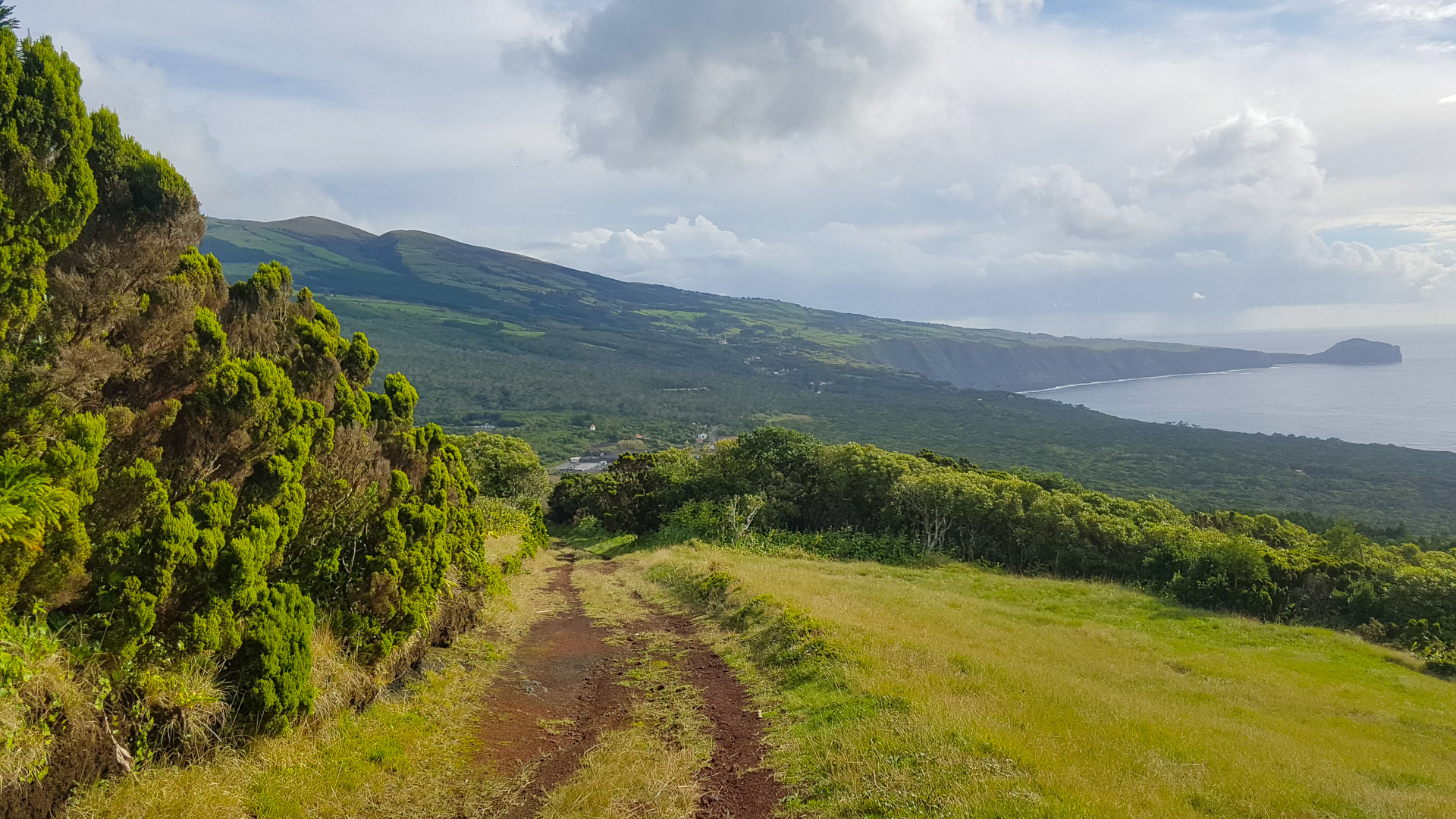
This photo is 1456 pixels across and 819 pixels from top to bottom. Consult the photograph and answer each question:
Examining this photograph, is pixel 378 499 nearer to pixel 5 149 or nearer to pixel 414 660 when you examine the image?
pixel 414 660

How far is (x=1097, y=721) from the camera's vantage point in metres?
9.29

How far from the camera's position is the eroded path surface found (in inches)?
295

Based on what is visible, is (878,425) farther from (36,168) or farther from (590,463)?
(36,168)

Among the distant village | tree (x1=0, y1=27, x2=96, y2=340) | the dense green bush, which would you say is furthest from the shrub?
the distant village

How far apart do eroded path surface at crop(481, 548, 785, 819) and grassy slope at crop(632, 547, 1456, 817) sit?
62cm

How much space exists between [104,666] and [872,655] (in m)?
9.85

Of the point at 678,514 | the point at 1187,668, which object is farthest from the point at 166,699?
the point at 678,514

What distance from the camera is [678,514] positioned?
128 feet

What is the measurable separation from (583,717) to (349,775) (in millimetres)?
3538

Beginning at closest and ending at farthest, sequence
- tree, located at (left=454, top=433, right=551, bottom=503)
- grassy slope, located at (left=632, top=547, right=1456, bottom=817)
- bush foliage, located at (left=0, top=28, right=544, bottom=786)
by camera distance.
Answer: bush foliage, located at (left=0, top=28, right=544, bottom=786) → grassy slope, located at (left=632, top=547, right=1456, bottom=817) → tree, located at (left=454, top=433, right=551, bottom=503)

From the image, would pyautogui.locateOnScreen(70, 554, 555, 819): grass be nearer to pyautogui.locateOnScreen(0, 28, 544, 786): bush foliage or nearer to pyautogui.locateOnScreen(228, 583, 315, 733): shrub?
pyautogui.locateOnScreen(228, 583, 315, 733): shrub

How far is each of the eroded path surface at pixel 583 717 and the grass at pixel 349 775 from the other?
0.41 meters

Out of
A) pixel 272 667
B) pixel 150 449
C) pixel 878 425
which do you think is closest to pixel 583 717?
pixel 272 667

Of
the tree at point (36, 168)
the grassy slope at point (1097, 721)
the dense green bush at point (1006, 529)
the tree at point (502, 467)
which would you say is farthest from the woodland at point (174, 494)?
the tree at point (502, 467)
